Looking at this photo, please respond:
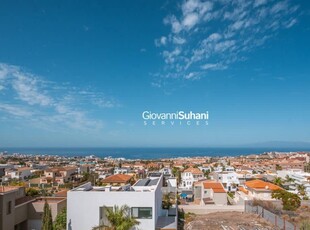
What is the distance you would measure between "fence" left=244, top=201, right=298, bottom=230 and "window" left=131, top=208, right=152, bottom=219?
926 centimetres

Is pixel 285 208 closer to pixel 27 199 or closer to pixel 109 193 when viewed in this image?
pixel 109 193

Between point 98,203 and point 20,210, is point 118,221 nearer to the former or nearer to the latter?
point 98,203

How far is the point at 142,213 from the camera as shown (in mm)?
→ 16062

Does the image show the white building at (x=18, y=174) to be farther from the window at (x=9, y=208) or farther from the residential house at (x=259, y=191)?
the window at (x=9, y=208)

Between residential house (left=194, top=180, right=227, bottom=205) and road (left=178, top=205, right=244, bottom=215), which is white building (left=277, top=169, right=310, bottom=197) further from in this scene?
road (left=178, top=205, right=244, bottom=215)

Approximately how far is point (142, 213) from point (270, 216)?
1332cm

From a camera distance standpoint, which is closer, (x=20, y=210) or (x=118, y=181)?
(x=20, y=210)

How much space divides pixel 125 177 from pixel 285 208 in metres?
24.6

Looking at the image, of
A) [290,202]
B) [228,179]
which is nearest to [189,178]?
[228,179]

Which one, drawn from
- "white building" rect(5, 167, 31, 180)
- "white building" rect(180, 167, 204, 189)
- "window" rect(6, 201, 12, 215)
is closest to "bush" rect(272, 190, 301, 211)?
"white building" rect(180, 167, 204, 189)

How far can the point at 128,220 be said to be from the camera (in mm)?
15055

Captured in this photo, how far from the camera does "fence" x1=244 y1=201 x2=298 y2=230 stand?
20.9 m

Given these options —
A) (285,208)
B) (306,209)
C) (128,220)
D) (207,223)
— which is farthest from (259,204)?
(128,220)

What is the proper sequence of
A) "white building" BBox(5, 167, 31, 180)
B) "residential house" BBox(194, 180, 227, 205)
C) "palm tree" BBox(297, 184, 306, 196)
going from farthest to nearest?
"white building" BBox(5, 167, 31, 180)
"palm tree" BBox(297, 184, 306, 196)
"residential house" BBox(194, 180, 227, 205)
